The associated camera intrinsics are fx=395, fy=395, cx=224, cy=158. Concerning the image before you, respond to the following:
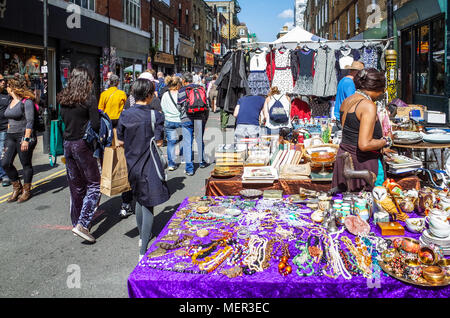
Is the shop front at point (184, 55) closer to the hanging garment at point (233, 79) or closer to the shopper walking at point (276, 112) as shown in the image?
the hanging garment at point (233, 79)

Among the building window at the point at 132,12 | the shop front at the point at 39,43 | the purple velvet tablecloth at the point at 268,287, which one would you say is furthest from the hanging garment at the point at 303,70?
the building window at the point at 132,12

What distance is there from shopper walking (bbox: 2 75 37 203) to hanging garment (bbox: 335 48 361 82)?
648 centimetres

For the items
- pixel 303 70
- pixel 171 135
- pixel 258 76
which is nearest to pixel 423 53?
pixel 303 70

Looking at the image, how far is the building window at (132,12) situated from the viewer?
22578 mm

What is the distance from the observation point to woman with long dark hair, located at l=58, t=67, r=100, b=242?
437 centimetres

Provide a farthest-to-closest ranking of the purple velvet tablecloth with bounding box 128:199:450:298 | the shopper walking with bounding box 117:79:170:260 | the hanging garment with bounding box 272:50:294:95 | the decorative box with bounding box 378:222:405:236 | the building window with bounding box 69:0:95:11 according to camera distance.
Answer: the building window with bounding box 69:0:95:11 → the hanging garment with bounding box 272:50:294:95 → the shopper walking with bounding box 117:79:170:260 → the decorative box with bounding box 378:222:405:236 → the purple velvet tablecloth with bounding box 128:199:450:298

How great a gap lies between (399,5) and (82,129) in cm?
1423

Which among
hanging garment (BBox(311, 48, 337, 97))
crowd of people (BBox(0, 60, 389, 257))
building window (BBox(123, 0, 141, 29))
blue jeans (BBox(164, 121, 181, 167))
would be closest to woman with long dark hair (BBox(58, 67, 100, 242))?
crowd of people (BBox(0, 60, 389, 257))

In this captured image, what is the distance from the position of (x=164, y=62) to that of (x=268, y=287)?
29.1 metres

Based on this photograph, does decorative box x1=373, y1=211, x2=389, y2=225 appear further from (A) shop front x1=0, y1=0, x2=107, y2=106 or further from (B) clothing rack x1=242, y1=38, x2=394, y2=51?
(A) shop front x1=0, y1=0, x2=107, y2=106

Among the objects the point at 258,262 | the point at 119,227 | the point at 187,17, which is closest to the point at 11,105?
the point at 119,227

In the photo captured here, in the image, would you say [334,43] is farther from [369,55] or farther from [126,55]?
[126,55]
